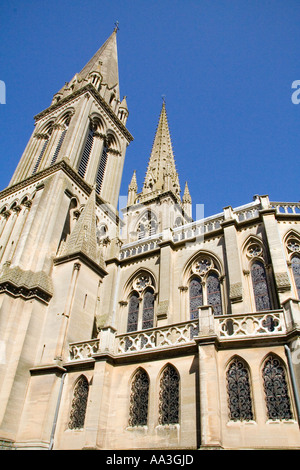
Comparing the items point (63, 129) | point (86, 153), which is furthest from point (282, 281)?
point (63, 129)

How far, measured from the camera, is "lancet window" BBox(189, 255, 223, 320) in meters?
16.2

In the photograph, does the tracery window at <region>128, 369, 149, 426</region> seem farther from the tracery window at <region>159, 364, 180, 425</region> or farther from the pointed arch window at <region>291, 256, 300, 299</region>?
the pointed arch window at <region>291, 256, 300, 299</region>

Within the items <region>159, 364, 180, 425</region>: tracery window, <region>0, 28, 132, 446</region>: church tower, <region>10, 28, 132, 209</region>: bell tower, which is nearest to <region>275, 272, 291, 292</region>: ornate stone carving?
<region>159, 364, 180, 425</region>: tracery window

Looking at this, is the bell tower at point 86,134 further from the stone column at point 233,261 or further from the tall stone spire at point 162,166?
the tall stone spire at point 162,166

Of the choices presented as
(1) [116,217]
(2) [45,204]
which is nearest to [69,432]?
(2) [45,204]

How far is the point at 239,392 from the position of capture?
9.83 metres

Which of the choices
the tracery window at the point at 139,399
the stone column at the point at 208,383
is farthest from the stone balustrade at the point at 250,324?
the tracery window at the point at 139,399

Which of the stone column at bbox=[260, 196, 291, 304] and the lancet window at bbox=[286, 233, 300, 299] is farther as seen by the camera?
the lancet window at bbox=[286, 233, 300, 299]

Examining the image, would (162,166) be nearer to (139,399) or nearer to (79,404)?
(79,404)

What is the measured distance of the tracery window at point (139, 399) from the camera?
432 inches

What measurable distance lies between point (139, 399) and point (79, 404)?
2562 mm

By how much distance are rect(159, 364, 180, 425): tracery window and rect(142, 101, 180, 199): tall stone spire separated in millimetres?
32766

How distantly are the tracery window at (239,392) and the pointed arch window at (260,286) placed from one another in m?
5.08

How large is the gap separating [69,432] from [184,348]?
203 inches
